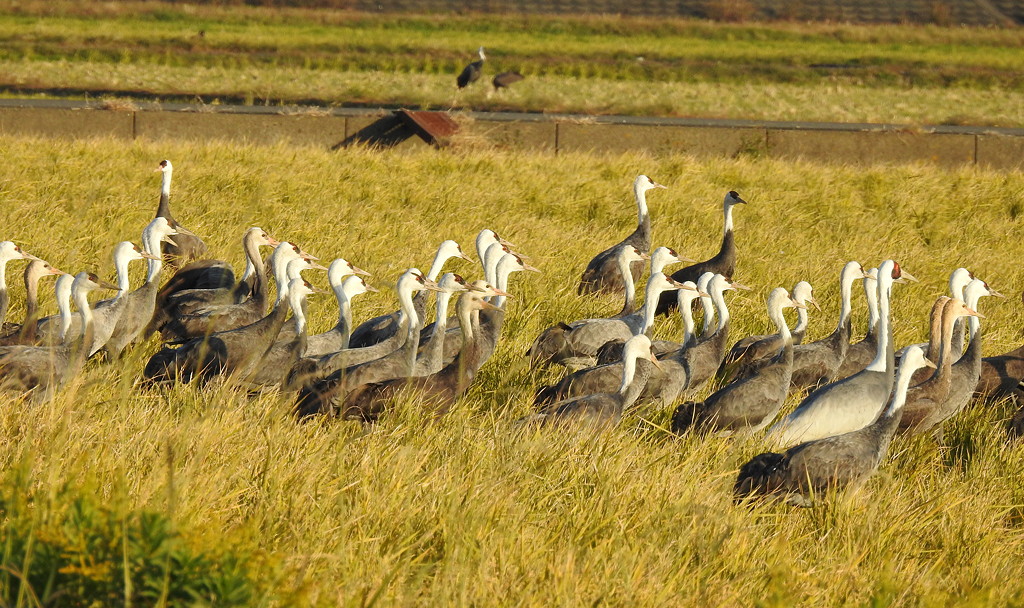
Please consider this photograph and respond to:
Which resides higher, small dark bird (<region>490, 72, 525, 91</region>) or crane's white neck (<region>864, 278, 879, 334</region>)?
crane's white neck (<region>864, 278, 879, 334</region>)

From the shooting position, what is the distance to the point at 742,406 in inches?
247

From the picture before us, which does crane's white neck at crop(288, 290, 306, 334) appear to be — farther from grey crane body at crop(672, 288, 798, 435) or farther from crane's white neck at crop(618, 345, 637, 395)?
grey crane body at crop(672, 288, 798, 435)

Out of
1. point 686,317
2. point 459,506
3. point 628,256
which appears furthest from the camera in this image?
point 628,256

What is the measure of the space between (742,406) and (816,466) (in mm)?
1163

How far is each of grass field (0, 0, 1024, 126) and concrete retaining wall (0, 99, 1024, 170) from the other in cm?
603

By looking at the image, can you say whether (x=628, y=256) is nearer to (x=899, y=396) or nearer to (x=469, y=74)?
(x=899, y=396)

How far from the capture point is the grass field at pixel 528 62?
28.1 metres

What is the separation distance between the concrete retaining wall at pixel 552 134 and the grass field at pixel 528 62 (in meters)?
Answer: 6.03

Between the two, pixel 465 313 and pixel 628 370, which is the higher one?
pixel 465 313

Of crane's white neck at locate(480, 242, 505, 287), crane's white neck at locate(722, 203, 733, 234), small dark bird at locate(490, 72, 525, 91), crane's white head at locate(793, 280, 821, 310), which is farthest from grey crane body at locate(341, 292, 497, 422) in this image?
small dark bird at locate(490, 72, 525, 91)

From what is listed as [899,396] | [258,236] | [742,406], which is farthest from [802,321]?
[258,236]

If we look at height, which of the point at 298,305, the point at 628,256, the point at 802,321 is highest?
the point at 298,305

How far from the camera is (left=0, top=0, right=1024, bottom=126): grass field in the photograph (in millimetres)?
28062

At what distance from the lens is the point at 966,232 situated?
1263 cm
